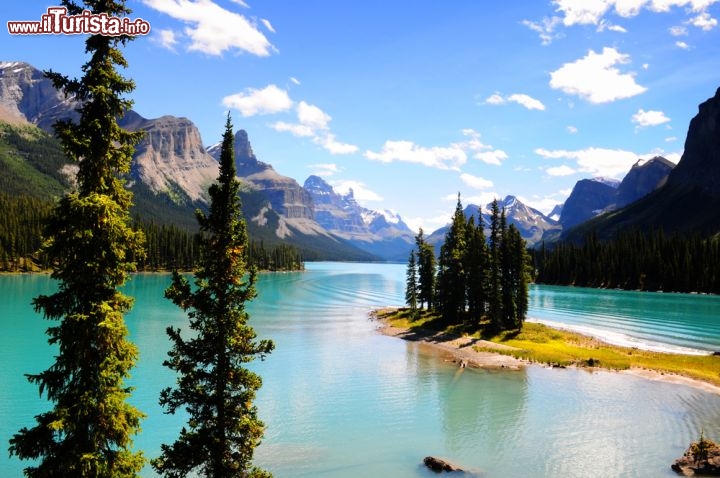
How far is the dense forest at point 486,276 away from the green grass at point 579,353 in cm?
388

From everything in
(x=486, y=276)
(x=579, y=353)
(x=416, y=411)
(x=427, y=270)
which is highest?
(x=427, y=270)

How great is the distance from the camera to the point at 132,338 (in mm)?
76250

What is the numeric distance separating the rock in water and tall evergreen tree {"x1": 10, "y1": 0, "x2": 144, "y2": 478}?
2225 cm

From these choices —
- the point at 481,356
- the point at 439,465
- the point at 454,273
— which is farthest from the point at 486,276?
the point at 439,465

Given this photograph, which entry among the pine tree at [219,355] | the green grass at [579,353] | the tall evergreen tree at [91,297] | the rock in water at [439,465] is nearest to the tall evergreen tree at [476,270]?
the green grass at [579,353]

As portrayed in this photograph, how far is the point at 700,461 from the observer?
33.1 metres

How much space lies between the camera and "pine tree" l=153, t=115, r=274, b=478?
20.8 metres

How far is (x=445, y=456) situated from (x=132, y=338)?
193 ft

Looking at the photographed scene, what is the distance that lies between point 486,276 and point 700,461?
57508 millimetres

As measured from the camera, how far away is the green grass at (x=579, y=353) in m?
63.0

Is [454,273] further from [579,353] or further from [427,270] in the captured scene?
[579,353]

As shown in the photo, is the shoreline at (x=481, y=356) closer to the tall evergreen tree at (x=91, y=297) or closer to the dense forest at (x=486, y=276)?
the dense forest at (x=486, y=276)

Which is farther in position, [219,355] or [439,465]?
[439,465]

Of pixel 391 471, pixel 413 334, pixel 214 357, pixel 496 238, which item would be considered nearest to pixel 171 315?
pixel 413 334
